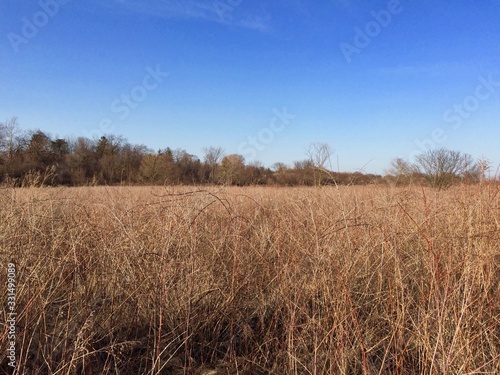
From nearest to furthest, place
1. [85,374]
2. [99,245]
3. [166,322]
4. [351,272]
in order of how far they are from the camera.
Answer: [85,374] < [166,322] < [351,272] < [99,245]

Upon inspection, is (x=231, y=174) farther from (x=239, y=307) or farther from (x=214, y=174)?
(x=239, y=307)

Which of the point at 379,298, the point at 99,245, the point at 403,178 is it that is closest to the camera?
the point at 379,298

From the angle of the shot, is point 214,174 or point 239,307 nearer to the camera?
point 239,307

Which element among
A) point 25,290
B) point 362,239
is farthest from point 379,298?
point 25,290

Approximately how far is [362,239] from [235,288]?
145 cm

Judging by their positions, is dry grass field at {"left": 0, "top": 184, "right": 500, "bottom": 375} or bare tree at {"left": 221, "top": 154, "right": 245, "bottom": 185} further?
bare tree at {"left": 221, "top": 154, "right": 245, "bottom": 185}

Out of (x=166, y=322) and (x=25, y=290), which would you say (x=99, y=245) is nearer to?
(x=25, y=290)

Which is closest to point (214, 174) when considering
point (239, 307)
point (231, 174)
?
point (231, 174)

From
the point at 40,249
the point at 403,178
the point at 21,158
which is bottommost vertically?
the point at 40,249

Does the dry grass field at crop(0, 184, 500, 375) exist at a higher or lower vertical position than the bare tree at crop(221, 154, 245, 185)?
lower

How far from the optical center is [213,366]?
1646mm

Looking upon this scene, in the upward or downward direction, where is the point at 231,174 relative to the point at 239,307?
upward

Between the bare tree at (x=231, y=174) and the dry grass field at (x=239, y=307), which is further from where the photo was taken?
the bare tree at (x=231, y=174)

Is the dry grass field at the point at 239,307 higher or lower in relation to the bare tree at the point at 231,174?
lower
